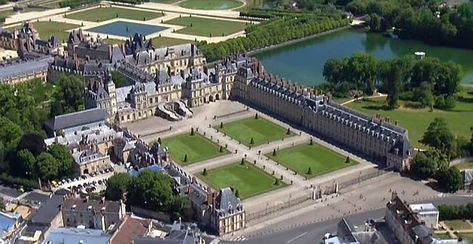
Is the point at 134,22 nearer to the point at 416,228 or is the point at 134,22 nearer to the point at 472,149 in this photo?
the point at 472,149

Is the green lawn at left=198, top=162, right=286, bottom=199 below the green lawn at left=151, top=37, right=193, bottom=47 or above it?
below

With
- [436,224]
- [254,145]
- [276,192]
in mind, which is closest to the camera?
[436,224]

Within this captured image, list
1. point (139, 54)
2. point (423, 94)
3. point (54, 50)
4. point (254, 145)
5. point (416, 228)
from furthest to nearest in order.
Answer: point (54, 50)
point (139, 54)
point (423, 94)
point (254, 145)
point (416, 228)

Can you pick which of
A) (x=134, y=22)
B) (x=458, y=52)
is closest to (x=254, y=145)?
(x=458, y=52)

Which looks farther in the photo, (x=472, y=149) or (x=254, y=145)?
(x=254, y=145)

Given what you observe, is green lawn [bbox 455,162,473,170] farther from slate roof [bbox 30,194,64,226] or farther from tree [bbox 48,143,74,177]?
slate roof [bbox 30,194,64,226]

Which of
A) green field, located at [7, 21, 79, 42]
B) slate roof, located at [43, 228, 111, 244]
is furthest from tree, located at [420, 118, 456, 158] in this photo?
green field, located at [7, 21, 79, 42]

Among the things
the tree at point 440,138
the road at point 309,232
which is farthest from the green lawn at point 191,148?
the tree at point 440,138
